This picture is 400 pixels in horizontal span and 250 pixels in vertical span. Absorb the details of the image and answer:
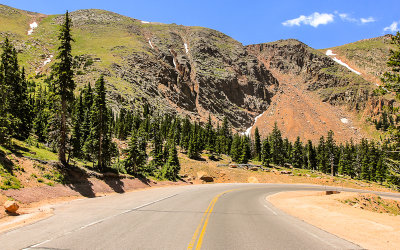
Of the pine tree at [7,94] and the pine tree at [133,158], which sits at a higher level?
the pine tree at [7,94]

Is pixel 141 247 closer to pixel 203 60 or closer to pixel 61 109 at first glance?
pixel 61 109

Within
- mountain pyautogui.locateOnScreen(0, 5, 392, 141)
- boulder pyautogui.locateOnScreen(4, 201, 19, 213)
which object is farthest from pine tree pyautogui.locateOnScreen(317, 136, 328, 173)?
boulder pyautogui.locateOnScreen(4, 201, 19, 213)

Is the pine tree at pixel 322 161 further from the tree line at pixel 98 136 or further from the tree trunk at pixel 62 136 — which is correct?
the tree trunk at pixel 62 136

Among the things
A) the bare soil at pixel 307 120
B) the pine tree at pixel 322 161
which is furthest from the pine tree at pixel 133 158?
the bare soil at pixel 307 120

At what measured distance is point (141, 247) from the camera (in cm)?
651

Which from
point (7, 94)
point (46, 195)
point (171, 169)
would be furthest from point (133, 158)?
point (46, 195)

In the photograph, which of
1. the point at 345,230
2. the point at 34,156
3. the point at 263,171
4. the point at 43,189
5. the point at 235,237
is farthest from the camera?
the point at 263,171

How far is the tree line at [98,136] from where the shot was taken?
78.2 ft

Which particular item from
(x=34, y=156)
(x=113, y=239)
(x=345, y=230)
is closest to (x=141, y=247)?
(x=113, y=239)

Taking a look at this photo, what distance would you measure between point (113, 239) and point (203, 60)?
656 ft

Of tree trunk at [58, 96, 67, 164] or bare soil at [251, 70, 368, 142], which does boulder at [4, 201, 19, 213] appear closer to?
tree trunk at [58, 96, 67, 164]

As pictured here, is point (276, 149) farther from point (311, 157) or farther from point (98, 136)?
point (98, 136)

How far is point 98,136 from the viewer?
30.8 metres

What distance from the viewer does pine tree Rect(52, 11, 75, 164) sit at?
23.4m
